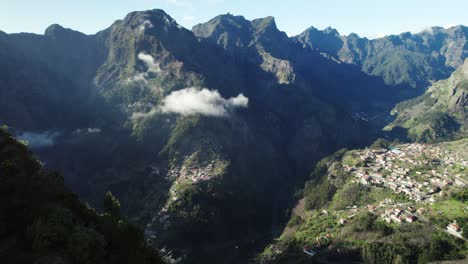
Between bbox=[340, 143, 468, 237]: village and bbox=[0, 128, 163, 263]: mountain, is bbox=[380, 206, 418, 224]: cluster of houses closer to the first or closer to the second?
bbox=[340, 143, 468, 237]: village

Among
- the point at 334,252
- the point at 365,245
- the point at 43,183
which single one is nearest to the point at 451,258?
the point at 365,245

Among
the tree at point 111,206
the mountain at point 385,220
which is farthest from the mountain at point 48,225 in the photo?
the mountain at point 385,220

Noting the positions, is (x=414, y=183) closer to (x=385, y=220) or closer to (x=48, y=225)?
(x=385, y=220)

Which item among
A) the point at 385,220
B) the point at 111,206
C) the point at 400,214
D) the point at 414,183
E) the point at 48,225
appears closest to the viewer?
the point at 48,225

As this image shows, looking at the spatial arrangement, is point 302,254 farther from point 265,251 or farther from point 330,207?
point 330,207

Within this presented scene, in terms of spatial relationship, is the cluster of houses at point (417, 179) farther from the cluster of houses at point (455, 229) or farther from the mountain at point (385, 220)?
the cluster of houses at point (455, 229)

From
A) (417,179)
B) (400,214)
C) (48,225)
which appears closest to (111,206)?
(48,225)

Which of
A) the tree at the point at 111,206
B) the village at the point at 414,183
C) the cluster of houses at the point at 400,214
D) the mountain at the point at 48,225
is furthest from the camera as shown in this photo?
the village at the point at 414,183
